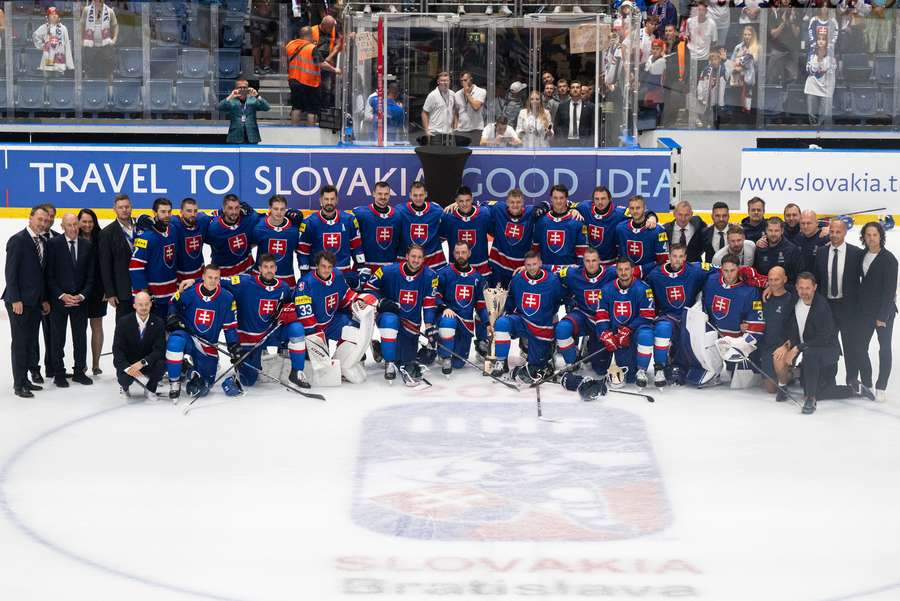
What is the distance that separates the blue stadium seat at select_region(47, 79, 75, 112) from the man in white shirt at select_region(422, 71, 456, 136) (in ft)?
15.6

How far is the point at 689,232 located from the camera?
954 centimetres

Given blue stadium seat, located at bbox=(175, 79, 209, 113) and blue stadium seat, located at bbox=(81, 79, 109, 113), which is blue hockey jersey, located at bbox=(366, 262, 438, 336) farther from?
blue stadium seat, located at bbox=(81, 79, 109, 113)

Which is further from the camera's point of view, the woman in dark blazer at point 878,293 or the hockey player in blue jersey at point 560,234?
the hockey player in blue jersey at point 560,234

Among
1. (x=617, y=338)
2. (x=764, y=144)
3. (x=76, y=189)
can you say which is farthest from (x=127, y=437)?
(x=764, y=144)

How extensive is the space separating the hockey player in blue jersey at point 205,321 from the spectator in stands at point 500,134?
4.41 m

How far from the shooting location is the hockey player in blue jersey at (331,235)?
31.4ft

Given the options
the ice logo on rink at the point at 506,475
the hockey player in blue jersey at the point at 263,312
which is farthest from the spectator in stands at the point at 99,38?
the ice logo on rink at the point at 506,475

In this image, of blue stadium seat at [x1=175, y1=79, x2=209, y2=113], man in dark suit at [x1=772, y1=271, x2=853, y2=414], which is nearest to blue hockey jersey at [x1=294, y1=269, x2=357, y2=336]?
man in dark suit at [x1=772, y1=271, x2=853, y2=414]

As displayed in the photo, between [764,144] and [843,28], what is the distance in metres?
1.52

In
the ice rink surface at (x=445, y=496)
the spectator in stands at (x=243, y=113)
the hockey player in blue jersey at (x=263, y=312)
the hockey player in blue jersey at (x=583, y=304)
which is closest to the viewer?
the ice rink surface at (x=445, y=496)

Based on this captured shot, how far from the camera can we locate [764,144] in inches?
604

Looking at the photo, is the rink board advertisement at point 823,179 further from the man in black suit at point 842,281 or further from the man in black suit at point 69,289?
the man in black suit at point 69,289

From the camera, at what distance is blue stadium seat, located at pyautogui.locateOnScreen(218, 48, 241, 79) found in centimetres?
1545

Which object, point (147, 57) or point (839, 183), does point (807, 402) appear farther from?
point (147, 57)
